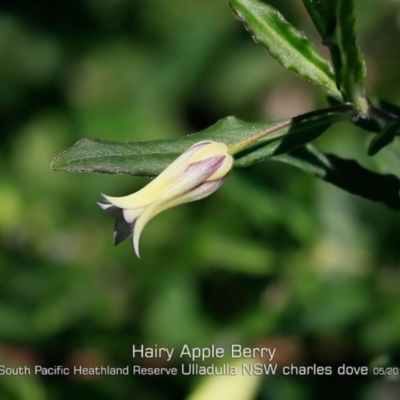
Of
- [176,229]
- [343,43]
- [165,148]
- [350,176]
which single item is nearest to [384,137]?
[343,43]

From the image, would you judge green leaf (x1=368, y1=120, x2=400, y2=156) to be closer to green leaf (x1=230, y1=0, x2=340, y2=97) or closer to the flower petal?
green leaf (x1=230, y1=0, x2=340, y2=97)

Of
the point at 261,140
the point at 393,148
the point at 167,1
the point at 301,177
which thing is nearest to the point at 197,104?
the point at 167,1

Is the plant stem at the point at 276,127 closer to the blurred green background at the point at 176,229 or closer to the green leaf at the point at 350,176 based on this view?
the green leaf at the point at 350,176

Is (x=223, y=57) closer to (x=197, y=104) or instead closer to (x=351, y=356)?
(x=197, y=104)

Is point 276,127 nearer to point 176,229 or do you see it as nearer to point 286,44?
point 286,44

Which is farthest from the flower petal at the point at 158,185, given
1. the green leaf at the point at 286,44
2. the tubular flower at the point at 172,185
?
the green leaf at the point at 286,44
